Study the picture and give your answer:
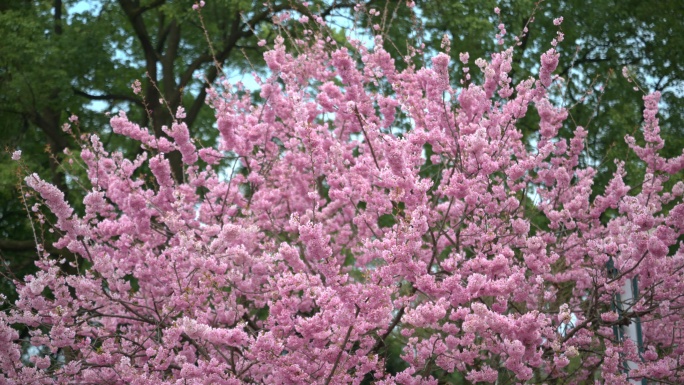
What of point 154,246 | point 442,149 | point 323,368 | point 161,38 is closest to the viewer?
point 323,368

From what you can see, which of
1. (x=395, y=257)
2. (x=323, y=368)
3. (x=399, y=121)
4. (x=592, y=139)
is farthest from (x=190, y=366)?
(x=592, y=139)

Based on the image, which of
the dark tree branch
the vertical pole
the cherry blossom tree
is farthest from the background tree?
the vertical pole

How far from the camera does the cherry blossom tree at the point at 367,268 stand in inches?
220

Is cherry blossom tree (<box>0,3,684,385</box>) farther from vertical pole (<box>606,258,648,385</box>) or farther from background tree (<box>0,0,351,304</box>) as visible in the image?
background tree (<box>0,0,351,304</box>)

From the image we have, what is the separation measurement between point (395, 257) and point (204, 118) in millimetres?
10499

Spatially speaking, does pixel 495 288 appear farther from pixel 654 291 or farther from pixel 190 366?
pixel 190 366

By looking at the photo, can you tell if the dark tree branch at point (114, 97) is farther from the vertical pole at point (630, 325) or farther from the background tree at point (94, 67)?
the vertical pole at point (630, 325)

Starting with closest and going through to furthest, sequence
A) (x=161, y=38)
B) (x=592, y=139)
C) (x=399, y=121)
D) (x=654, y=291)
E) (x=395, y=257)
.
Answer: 1. (x=395, y=257)
2. (x=654, y=291)
3. (x=399, y=121)
4. (x=592, y=139)
5. (x=161, y=38)

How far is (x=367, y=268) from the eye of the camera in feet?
22.2

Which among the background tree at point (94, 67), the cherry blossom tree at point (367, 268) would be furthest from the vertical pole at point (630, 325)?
the background tree at point (94, 67)

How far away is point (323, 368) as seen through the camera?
5766mm

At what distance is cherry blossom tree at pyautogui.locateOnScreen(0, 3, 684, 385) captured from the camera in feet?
18.4

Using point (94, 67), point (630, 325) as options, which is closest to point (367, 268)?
point (630, 325)

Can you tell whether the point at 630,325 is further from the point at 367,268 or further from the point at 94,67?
the point at 94,67
